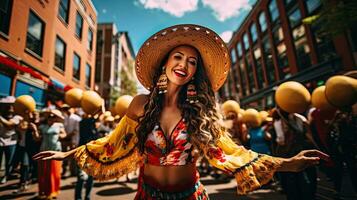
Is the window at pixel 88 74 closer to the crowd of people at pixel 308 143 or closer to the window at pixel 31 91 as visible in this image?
the window at pixel 31 91

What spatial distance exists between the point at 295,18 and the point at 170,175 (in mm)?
19519

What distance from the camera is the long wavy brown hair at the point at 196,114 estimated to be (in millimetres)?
1513

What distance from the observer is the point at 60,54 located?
11.2 metres

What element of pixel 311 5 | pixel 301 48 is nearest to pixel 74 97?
pixel 311 5

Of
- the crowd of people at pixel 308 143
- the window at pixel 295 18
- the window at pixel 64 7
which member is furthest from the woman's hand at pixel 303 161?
the window at pixel 295 18

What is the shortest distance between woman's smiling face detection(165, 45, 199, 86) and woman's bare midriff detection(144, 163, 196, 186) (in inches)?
27.5

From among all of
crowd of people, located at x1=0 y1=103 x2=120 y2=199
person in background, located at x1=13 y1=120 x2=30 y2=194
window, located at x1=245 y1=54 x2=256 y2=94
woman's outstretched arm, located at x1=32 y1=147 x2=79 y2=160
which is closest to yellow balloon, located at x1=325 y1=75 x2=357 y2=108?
woman's outstretched arm, located at x1=32 y1=147 x2=79 y2=160

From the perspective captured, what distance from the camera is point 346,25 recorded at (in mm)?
6301

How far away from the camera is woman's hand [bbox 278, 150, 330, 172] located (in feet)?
4.18

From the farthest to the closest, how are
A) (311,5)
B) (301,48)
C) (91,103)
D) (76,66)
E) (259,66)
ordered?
(259,66)
(301,48)
(311,5)
(76,66)
(91,103)

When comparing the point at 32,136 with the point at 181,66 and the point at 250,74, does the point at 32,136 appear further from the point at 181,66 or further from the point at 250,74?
the point at 250,74

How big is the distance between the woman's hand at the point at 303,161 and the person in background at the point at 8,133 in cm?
671

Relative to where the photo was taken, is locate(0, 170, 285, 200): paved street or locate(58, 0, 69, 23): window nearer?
locate(58, 0, 69, 23): window

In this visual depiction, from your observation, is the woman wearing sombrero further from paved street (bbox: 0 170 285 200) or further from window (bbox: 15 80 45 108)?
window (bbox: 15 80 45 108)
